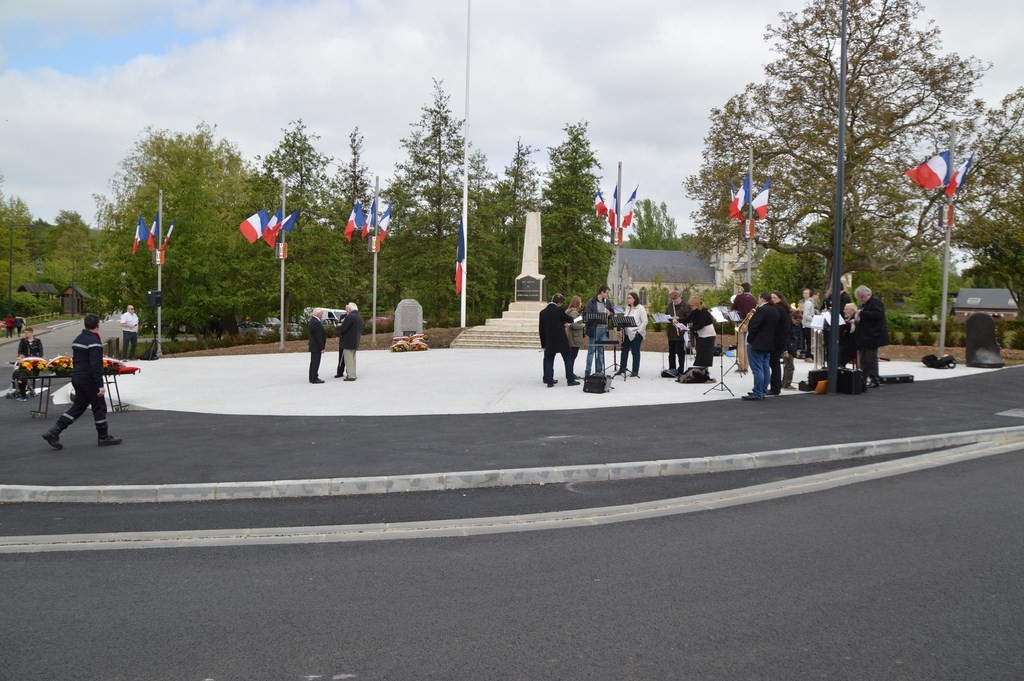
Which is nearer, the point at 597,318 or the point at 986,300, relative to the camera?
the point at 597,318

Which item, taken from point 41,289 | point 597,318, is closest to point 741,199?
point 597,318

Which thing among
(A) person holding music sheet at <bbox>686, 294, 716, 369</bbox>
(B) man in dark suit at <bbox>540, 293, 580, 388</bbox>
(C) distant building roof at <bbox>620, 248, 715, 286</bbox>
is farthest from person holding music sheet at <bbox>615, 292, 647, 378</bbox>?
(C) distant building roof at <bbox>620, 248, 715, 286</bbox>

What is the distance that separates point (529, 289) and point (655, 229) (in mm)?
88235

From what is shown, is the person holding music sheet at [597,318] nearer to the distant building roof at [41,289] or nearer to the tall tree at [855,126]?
the tall tree at [855,126]

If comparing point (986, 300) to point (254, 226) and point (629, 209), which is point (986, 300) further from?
point (254, 226)

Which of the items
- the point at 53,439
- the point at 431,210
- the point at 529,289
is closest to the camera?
the point at 53,439

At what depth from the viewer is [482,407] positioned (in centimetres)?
1312

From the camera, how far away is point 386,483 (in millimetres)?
7570

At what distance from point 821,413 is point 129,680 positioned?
34.6 ft

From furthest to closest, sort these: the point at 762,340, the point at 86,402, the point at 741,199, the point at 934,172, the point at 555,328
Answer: the point at 741,199 → the point at 934,172 → the point at 555,328 → the point at 762,340 → the point at 86,402

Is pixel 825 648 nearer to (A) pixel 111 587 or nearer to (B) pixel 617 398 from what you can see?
(A) pixel 111 587

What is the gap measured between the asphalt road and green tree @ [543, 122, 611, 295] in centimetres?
4174

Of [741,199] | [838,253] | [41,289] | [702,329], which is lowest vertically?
[702,329]

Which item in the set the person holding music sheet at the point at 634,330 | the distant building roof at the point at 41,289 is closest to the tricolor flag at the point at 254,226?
the person holding music sheet at the point at 634,330
